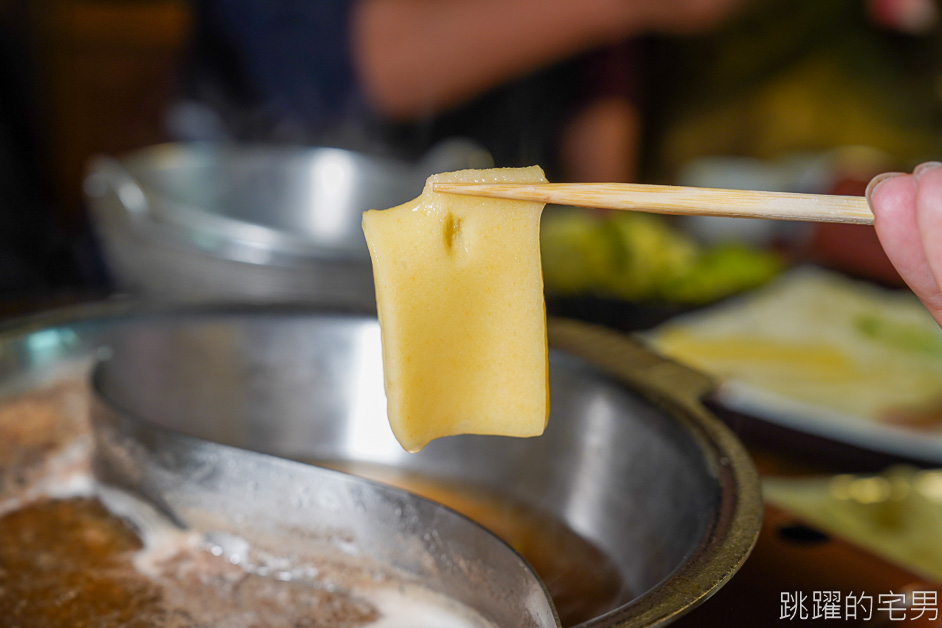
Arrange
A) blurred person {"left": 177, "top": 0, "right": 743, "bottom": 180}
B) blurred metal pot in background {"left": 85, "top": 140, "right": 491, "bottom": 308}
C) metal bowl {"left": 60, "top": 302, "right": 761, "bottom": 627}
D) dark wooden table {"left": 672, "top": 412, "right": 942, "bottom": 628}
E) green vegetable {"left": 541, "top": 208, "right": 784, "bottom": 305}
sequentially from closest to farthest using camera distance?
1. dark wooden table {"left": 672, "top": 412, "right": 942, "bottom": 628}
2. metal bowl {"left": 60, "top": 302, "right": 761, "bottom": 627}
3. blurred metal pot in background {"left": 85, "top": 140, "right": 491, "bottom": 308}
4. green vegetable {"left": 541, "top": 208, "right": 784, "bottom": 305}
5. blurred person {"left": 177, "top": 0, "right": 743, "bottom": 180}

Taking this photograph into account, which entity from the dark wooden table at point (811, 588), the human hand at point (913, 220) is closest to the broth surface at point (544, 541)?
the dark wooden table at point (811, 588)

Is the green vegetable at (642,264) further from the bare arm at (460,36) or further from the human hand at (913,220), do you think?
the human hand at (913,220)

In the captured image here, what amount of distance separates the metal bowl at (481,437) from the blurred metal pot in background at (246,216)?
114 millimetres

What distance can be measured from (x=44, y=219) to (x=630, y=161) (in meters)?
2.94

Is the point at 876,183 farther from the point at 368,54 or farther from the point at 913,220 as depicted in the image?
the point at 368,54

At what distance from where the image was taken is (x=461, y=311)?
87 cm

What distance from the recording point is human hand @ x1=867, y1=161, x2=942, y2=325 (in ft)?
2.13

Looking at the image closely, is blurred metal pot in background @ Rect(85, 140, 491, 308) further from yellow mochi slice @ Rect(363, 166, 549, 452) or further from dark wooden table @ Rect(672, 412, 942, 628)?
dark wooden table @ Rect(672, 412, 942, 628)

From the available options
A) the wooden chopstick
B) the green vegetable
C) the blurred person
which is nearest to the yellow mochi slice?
the wooden chopstick

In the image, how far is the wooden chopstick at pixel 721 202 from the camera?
682mm

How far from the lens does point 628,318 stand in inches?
75.1

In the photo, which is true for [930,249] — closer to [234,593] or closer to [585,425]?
[585,425]

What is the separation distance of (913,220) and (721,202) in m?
0.17

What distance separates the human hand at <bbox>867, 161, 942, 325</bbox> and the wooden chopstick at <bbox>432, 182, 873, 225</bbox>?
2 cm
